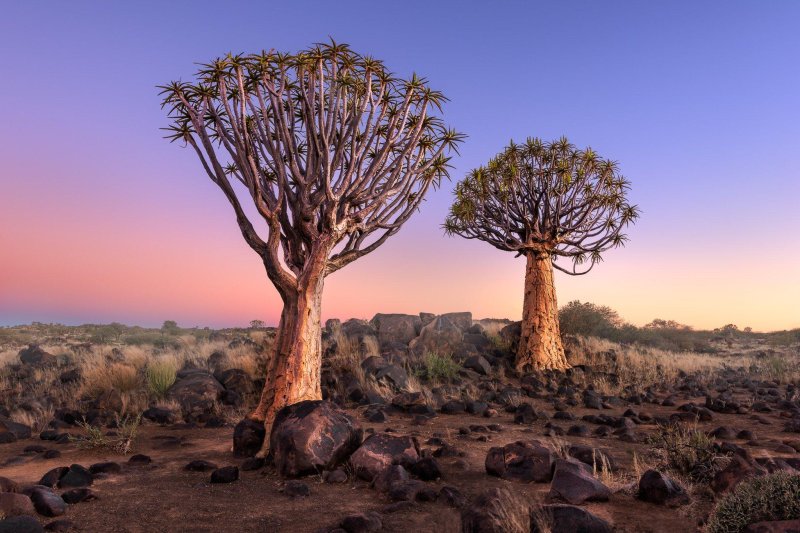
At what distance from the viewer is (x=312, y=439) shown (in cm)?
723

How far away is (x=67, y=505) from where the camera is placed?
6.09 m

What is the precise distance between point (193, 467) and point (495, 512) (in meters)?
4.91

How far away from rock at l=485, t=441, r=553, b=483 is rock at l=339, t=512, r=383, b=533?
7.40 ft

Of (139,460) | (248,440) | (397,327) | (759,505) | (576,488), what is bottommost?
(139,460)

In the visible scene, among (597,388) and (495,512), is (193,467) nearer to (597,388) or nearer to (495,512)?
(495,512)

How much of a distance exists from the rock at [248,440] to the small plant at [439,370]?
7403 millimetres

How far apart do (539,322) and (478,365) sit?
270cm

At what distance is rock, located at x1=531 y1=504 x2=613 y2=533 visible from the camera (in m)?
4.60

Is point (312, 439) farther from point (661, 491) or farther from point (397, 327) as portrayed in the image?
point (397, 327)

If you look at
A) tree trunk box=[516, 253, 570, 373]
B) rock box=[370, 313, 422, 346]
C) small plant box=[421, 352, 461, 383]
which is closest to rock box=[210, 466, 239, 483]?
small plant box=[421, 352, 461, 383]

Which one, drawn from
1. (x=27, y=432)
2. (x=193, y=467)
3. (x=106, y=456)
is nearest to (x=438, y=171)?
(x=193, y=467)

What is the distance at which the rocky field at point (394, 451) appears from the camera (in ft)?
17.6

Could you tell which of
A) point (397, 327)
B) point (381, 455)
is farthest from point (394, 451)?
point (397, 327)

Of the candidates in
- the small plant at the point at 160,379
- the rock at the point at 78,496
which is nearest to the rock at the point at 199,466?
the rock at the point at 78,496
